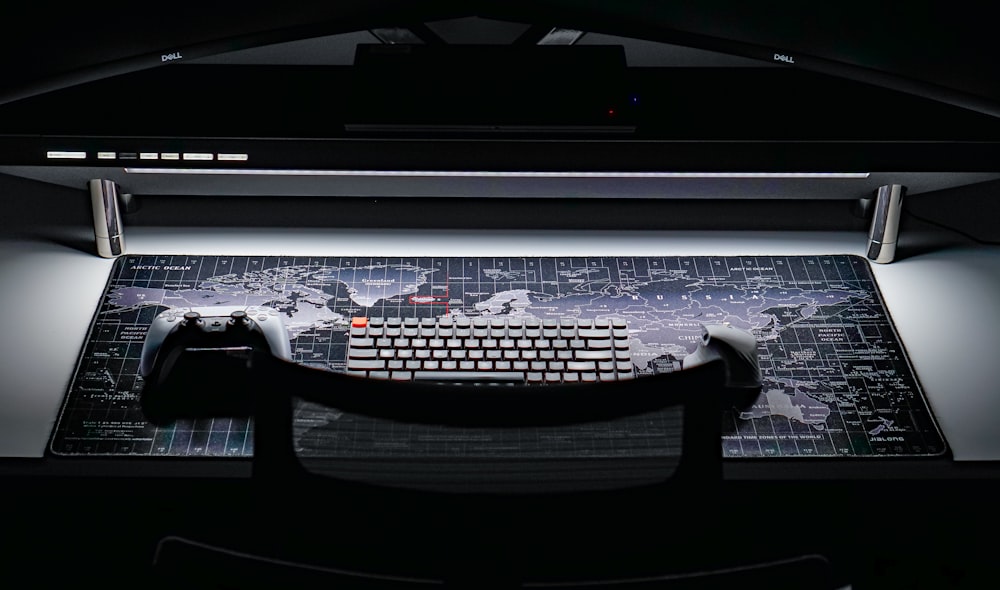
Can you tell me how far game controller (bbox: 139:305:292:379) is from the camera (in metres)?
1.02

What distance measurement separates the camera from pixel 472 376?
1.04 metres

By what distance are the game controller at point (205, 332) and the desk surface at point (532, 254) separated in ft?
0.37

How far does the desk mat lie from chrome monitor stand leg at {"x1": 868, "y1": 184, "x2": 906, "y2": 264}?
0.03 meters

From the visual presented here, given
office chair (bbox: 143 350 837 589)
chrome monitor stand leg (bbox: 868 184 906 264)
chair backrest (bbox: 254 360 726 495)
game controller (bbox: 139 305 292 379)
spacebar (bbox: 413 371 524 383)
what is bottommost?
office chair (bbox: 143 350 837 589)

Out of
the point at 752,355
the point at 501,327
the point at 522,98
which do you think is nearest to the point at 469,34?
the point at 522,98

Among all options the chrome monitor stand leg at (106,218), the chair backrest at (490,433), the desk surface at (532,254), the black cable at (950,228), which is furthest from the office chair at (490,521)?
the black cable at (950,228)

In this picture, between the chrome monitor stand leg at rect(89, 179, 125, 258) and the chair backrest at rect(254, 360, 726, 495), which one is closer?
the chair backrest at rect(254, 360, 726, 495)

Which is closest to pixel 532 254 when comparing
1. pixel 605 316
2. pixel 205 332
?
pixel 605 316

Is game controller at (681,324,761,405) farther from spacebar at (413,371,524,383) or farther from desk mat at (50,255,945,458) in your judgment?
spacebar at (413,371,524,383)

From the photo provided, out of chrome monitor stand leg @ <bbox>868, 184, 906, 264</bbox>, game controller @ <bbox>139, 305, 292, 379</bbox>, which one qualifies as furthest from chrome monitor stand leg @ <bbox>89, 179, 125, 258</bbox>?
chrome monitor stand leg @ <bbox>868, 184, 906, 264</bbox>

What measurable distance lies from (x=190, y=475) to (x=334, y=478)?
0.30 meters

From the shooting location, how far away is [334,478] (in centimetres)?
71

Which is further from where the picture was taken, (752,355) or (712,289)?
(712,289)

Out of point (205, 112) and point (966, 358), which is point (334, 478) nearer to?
point (205, 112)
